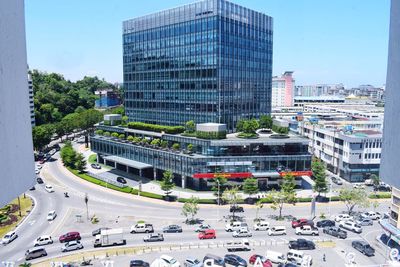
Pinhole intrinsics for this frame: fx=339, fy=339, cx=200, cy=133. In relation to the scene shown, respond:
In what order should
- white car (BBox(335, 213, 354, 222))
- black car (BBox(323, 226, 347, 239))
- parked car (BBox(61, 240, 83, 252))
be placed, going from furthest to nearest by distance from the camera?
1. white car (BBox(335, 213, 354, 222))
2. black car (BBox(323, 226, 347, 239))
3. parked car (BBox(61, 240, 83, 252))

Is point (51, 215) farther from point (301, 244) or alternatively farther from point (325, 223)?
point (325, 223)

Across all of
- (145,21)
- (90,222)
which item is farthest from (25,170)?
(145,21)

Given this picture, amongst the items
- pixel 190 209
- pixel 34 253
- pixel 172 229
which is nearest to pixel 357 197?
pixel 190 209

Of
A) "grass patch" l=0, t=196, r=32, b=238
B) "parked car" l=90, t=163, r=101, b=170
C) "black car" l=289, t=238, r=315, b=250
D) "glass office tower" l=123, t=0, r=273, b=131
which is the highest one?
"glass office tower" l=123, t=0, r=273, b=131

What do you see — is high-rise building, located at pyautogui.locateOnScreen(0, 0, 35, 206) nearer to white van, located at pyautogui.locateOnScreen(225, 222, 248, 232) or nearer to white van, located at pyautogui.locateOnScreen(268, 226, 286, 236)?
white van, located at pyautogui.locateOnScreen(225, 222, 248, 232)

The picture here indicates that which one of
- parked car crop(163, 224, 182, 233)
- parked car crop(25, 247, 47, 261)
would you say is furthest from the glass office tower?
parked car crop(25, 247, 47, 261)

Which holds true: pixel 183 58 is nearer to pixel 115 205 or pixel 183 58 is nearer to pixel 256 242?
pixel 115 205

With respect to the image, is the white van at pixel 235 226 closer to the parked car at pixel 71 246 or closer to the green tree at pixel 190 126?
the parked car at pixel 71 246
